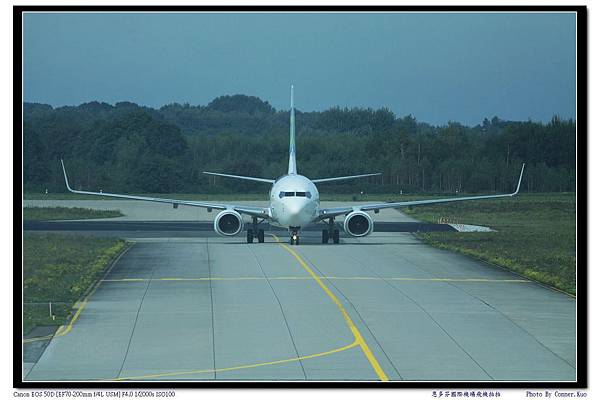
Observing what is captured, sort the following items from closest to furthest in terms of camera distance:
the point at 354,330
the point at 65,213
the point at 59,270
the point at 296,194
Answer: the point at 354,330, the point at 59,270, the point at 296,194, the point at 65,213

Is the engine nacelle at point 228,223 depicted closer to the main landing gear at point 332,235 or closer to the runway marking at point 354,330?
the main landing gear at point 332,235

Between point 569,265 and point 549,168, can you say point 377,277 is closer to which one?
point 569,265

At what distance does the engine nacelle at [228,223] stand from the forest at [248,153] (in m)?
33.1

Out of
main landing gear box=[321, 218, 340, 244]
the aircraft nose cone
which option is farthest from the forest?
the aircraft nose cone

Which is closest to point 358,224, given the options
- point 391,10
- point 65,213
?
point 65,213

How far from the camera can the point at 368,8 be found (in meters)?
16.4

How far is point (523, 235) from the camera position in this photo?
177ft

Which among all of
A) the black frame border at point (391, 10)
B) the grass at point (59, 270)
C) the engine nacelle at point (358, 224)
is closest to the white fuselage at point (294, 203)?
the engine nacelle at point (358, 224)

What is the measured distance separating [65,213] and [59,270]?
4165cm

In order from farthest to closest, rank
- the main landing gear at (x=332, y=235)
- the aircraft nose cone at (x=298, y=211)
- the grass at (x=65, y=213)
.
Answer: the grass at (x=65, y=213), the main landing gear at (x=332, y=235), the aircraft nose cone at (x=298, y=211)

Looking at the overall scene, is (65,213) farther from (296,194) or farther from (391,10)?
(391,10)

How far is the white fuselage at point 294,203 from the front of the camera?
47594mm

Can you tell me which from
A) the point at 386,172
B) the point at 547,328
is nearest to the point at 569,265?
the point at 547,328

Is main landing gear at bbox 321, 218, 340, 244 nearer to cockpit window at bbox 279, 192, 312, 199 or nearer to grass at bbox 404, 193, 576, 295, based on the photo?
cockpit window at bbox 279, 192, 312, 199
